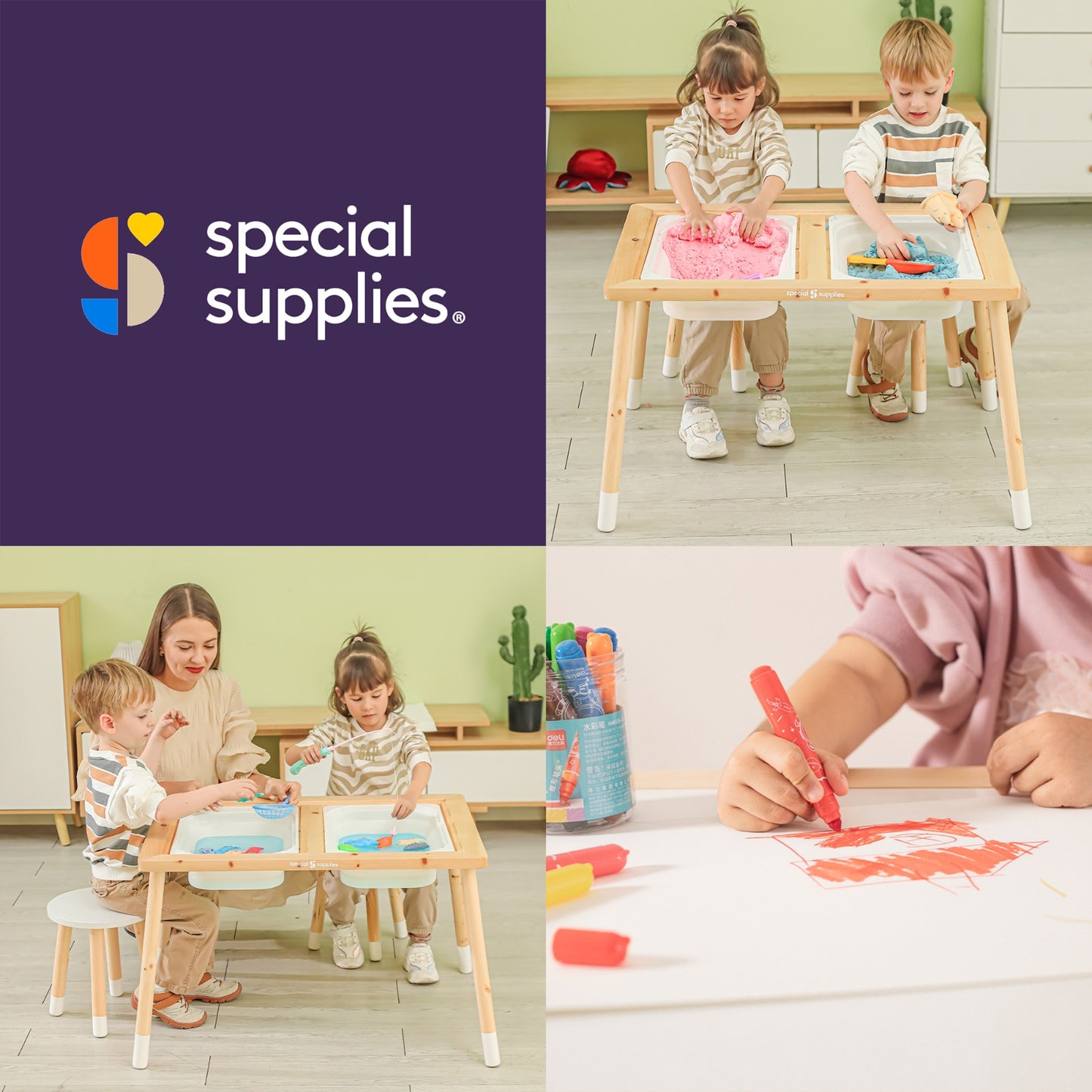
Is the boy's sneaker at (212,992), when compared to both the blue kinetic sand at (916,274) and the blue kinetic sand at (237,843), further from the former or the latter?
the blue kinetic sand at (916,274)

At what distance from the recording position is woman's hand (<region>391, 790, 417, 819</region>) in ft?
7.21

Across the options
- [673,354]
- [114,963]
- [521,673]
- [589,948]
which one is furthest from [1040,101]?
[589,948]

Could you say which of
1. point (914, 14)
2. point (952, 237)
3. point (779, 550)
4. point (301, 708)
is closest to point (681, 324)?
point (952, 237)

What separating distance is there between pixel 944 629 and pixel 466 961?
1.28 metres

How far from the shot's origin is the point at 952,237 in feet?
8.14

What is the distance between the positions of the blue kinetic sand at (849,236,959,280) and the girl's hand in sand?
1141 millimetres

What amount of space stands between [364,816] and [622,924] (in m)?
1.20

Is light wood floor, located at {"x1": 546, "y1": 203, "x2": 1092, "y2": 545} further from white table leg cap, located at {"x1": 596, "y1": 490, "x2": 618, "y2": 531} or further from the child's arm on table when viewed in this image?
the child's arm on table

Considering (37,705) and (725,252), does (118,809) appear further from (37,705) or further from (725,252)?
(725,252)

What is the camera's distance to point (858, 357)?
115 inches

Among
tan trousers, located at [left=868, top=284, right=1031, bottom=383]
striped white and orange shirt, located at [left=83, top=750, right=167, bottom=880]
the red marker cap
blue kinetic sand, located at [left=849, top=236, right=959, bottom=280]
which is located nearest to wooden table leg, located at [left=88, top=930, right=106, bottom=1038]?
striped white and orange shirt, located at [left=83, top=750, right=167, bottom=880]

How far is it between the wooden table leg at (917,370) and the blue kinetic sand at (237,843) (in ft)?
5.31

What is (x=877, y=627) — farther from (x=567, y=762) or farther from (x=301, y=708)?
(x=301, y=708)

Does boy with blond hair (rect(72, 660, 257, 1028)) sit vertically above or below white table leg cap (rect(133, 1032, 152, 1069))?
above
